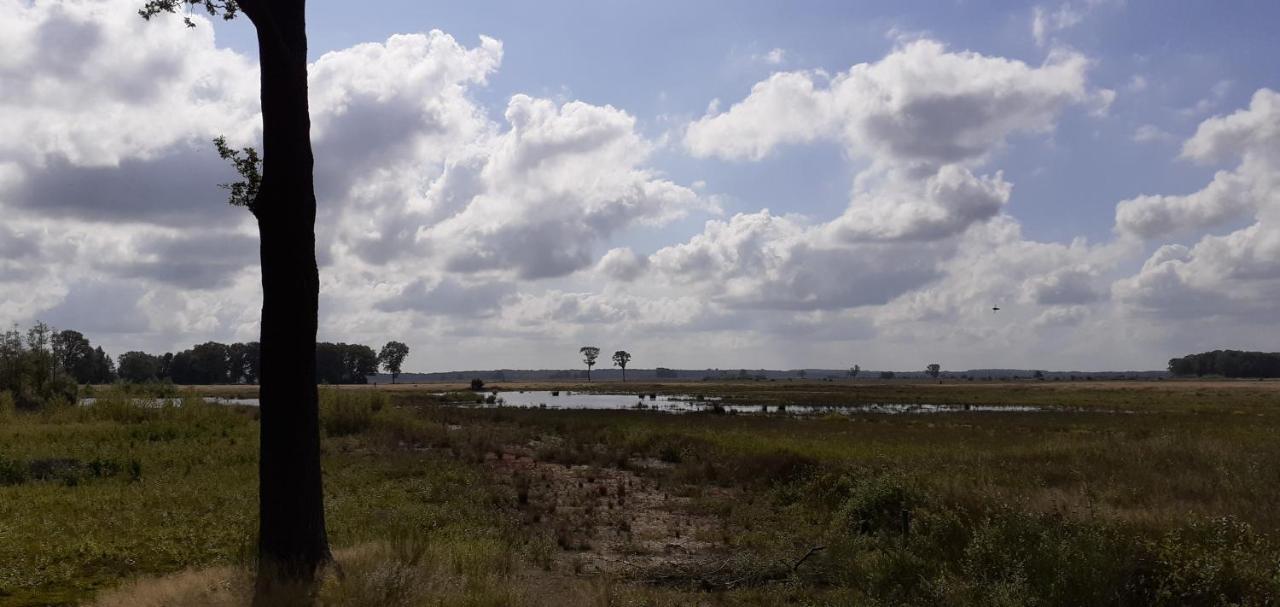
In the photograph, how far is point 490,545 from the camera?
10984 millimetres

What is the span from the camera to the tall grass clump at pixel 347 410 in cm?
3328

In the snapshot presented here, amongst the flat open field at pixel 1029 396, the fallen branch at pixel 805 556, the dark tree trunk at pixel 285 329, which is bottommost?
the flat open field at pixel 1029 396

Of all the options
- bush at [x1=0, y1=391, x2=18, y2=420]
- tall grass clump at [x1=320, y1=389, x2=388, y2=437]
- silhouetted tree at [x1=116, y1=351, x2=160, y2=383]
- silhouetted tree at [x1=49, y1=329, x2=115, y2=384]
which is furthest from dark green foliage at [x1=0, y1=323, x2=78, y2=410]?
silhouetted tree at [x1=116, y1=351, x2=160, y2=383]

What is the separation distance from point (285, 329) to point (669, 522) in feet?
32.1

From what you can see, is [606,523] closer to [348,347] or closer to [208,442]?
[208,442]

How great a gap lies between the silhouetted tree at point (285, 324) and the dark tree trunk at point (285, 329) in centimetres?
1

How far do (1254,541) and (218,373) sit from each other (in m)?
190

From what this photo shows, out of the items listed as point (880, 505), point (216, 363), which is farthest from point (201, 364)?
point (880, 505)

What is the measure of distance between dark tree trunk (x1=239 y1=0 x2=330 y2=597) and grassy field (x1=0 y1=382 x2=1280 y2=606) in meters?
0.63

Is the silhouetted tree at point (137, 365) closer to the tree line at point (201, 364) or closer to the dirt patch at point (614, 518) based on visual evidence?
the tree line at point (201, 364)

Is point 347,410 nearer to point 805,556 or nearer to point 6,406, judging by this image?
point 6,406

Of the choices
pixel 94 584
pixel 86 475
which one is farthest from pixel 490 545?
pixel 86 475

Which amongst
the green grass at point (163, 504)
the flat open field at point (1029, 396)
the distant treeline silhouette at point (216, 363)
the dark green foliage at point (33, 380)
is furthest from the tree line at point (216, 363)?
the green grass at point (163, 504)

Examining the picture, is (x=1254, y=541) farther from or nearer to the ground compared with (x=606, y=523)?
farther from the ground
